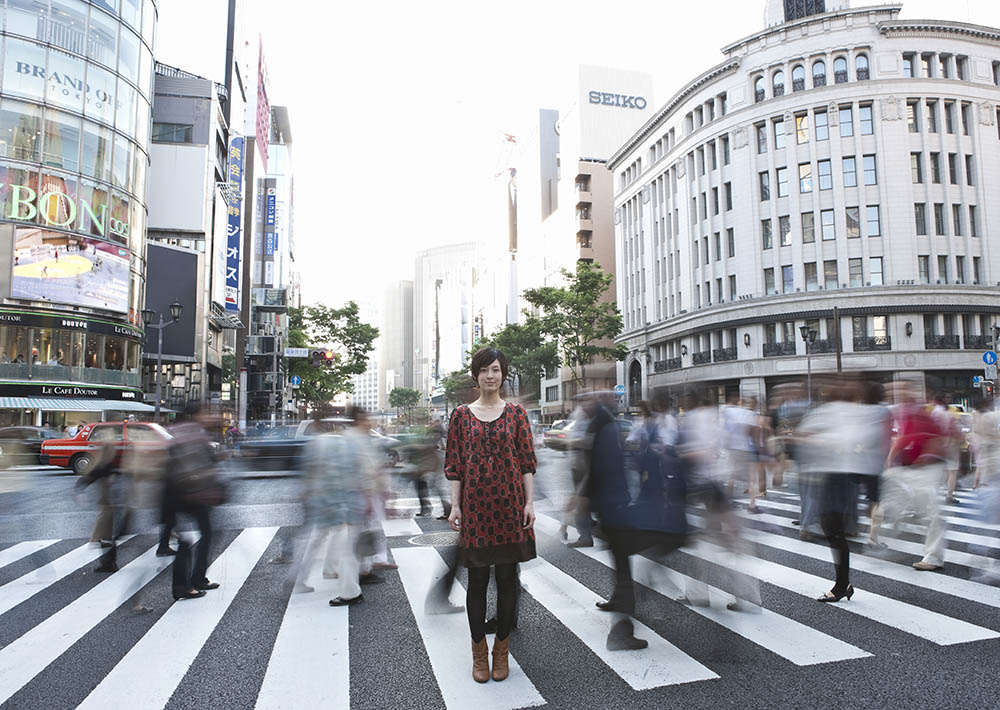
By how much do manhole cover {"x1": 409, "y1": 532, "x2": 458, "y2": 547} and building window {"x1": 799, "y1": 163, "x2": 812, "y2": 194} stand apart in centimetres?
4144

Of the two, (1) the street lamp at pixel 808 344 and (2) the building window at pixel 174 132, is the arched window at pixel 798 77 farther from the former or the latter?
(2) the building window at pixel 174 132

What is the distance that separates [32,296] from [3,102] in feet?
29.6

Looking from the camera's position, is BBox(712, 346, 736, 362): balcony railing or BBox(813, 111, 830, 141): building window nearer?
BBox(813, 111, 830, 141): building window

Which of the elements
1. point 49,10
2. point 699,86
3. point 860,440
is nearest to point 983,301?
point 699,86

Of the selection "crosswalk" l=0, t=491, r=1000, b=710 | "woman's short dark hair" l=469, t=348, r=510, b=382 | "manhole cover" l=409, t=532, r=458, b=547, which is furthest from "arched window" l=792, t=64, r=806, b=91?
"woman's short dark hair" l=469, t=348, r=510, b=382

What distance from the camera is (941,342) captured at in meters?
39.8

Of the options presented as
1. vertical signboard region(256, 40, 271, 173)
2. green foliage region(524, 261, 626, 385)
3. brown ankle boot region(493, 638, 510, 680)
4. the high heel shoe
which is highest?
vertical signboard region(256, 40, 271, 173)

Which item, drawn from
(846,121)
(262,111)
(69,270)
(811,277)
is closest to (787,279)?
(811,277)

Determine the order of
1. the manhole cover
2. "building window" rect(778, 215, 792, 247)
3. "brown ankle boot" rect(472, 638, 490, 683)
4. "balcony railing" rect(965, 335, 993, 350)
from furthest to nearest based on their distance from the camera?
"building window" rect(778, 215, 792, 247), "balcony railing" rect(965, 335, 993, 350), the manhole cover, "brown ankle boot" rect(472, 638, 490, 683)

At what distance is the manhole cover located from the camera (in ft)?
28.1

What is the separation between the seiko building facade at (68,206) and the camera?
31.7 metres

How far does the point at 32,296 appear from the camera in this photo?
32.3 metres

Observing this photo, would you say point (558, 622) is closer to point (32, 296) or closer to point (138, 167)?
point (32, 296)

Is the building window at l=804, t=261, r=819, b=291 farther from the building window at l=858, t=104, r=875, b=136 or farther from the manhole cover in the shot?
the manhole cover
